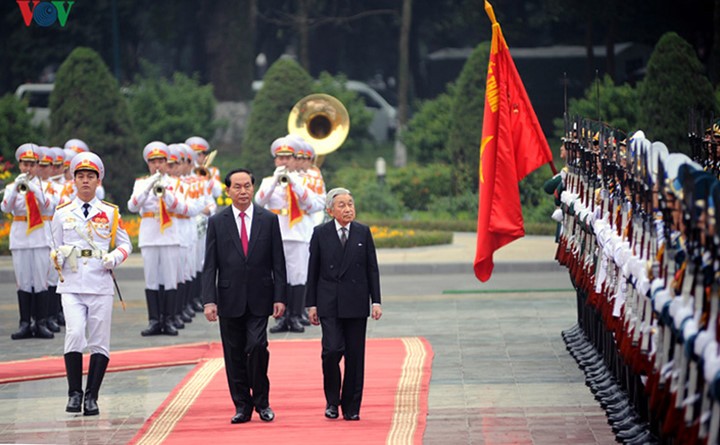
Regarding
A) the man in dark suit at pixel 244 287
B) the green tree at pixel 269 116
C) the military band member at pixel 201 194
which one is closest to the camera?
the man in dark suit at pixel 244 287

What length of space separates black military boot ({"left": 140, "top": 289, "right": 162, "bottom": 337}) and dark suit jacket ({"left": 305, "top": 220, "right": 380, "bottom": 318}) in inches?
220

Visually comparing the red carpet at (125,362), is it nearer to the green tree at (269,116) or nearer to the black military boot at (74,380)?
the black military boot at (74,380)

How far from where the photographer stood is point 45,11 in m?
16.2

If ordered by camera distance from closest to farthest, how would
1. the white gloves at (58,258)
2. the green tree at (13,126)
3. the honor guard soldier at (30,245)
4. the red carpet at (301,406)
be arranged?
the red carpet at (301,406), the white gloves at (58,258), the honor guard soldier at (30,245), the green tree at (13,126)

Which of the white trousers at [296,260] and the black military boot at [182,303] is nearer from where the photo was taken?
the white trousers at [296,260]

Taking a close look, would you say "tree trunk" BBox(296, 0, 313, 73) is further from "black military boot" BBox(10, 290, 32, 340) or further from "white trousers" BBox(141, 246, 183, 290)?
"black military boot" BBox(10, 290, 32, 340)

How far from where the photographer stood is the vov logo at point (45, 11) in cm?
1569

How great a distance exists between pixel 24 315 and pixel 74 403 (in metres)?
5.05

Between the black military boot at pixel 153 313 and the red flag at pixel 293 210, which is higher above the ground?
the red flag at pixel 293 210

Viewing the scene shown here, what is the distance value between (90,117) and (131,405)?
62.6 ft

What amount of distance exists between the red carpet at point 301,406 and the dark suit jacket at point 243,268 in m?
0.83

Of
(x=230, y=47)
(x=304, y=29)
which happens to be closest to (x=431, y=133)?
(x=230, y=47)

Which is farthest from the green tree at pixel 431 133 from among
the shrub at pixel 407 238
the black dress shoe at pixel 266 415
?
the black dress shoe at pixel 266 415

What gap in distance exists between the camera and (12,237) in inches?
640
